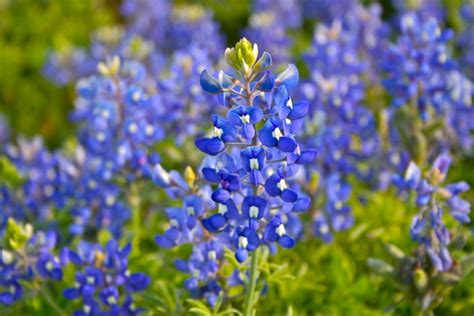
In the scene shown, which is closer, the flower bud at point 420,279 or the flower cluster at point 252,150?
the flower cluster at point 252,150

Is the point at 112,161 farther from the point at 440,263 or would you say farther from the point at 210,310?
the point at 440,263

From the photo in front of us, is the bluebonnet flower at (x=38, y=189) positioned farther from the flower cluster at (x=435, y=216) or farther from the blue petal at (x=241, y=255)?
the flower cluster at (x=435, y=216)

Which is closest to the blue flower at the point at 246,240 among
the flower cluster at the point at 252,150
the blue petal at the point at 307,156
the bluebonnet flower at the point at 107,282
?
the flower cluster at the point at 252,150

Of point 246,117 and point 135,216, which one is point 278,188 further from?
point 135,216

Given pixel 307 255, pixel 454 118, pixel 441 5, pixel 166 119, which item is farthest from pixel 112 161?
pixel 441 5

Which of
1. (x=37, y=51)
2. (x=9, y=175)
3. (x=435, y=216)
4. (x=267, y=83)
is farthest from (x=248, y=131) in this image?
(x=37, y=51)

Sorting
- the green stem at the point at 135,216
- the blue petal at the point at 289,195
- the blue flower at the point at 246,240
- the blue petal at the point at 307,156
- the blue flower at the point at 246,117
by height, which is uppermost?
the green stem at the point at 135,216

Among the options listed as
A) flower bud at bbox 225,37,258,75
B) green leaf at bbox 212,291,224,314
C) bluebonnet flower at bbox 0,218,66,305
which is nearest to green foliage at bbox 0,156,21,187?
bluebonnet flower at bbox 0,218,66,305

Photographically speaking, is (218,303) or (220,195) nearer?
(220,195)
